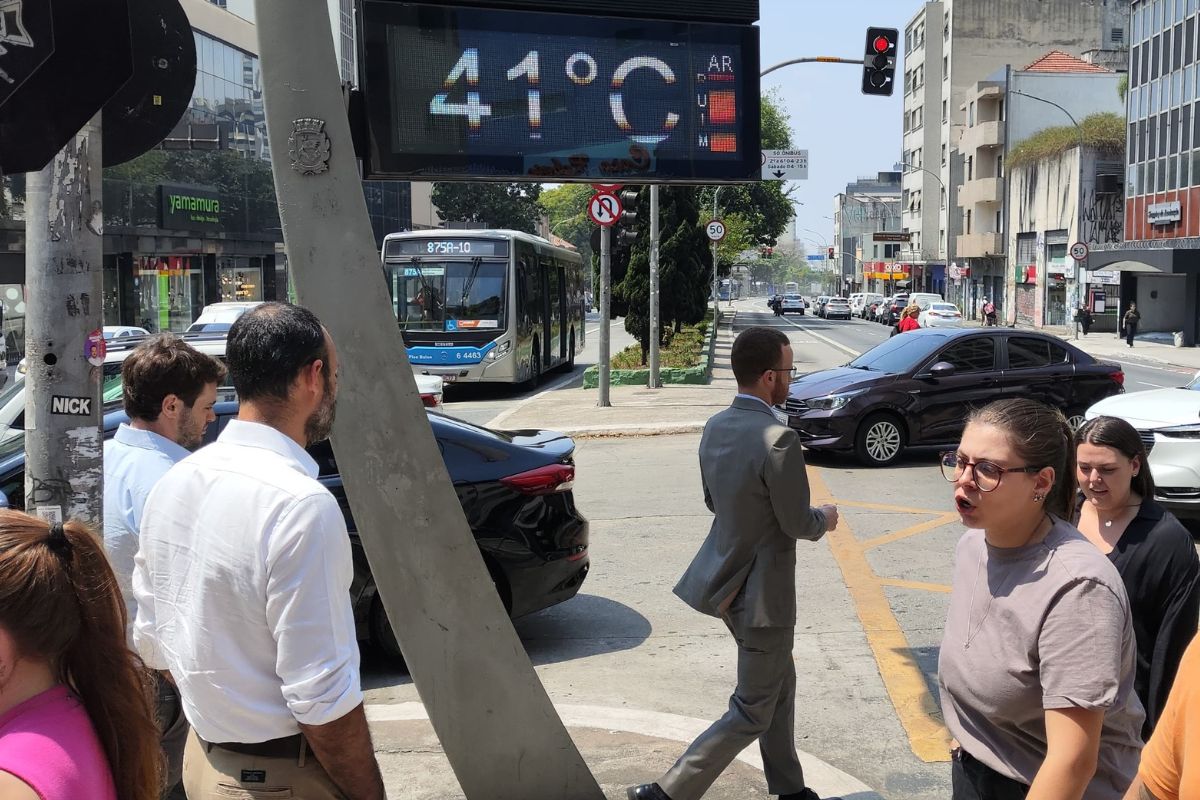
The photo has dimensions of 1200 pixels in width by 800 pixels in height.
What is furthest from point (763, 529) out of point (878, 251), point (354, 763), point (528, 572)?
point (878, 251)

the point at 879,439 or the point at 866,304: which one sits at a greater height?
the point at 879,439

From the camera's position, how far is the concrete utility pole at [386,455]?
3838mm

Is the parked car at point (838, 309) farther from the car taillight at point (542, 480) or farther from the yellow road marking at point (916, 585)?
the car taillight at point (542, 480)

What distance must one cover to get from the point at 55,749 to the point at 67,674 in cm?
14

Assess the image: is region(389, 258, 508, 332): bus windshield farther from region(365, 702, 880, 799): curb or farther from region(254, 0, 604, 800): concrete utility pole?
region(254, 0, 604, 800): concrete utility pole

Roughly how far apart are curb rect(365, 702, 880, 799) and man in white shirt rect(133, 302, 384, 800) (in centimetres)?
277

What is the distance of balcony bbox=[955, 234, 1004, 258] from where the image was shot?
6731 cm

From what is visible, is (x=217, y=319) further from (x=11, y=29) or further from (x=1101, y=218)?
(x=1101, y=218)

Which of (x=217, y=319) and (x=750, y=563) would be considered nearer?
(x=750, y=563)

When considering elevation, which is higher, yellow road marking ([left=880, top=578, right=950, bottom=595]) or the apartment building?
the apartment building

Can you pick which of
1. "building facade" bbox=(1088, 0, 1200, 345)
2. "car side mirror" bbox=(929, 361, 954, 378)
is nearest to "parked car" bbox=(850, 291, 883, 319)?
"building facade" bbox=(1088, 0, 1200, 345)

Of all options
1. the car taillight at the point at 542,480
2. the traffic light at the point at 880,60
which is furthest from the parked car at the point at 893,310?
the car taillight at the point at 542,480

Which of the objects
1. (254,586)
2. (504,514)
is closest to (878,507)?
(504,514)

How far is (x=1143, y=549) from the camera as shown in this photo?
3686 millimetres
